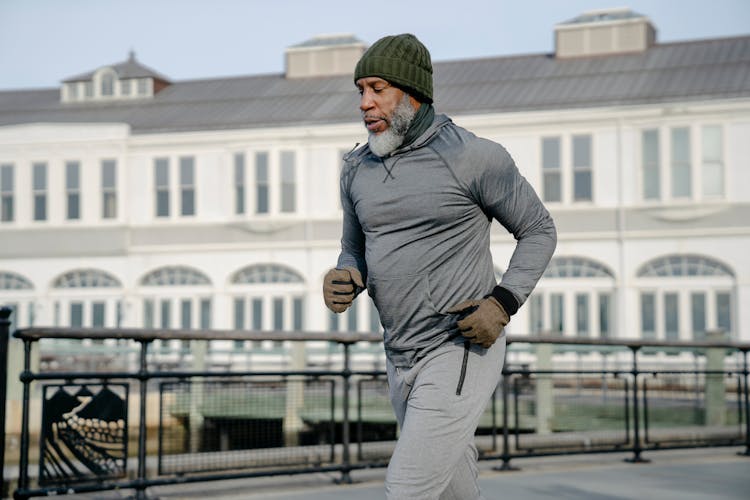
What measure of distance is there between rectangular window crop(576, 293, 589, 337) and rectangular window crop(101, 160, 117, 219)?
54.0ft

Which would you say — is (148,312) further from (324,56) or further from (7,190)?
(324,56)

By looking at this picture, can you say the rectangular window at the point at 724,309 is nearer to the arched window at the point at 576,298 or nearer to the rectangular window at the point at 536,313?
the arched window at the point at 576,298

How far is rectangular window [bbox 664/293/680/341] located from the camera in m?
36.1

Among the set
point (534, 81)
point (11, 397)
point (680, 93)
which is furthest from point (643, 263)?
point (11, 397)

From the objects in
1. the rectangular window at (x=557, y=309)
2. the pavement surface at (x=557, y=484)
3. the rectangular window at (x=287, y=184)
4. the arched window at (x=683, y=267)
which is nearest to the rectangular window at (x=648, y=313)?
the arched window at (x=683, y=267)

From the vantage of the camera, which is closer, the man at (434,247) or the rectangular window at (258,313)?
the man at (434,247)

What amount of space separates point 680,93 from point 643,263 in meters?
5.51

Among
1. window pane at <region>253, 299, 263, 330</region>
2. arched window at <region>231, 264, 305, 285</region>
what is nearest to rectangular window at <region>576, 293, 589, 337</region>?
arched window at <region>231, 264, 305, 285</region>

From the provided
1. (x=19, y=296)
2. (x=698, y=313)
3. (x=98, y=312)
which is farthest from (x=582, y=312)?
(x=19, y=296)

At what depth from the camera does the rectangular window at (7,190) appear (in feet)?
137

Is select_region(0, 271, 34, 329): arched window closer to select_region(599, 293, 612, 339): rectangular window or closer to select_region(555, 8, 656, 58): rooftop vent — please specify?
select_region(599, 293, 612, 339): rectangular window

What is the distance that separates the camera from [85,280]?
41.1 meters

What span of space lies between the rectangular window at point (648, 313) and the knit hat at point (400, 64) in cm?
3337

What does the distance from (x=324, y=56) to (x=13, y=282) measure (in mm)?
14249
